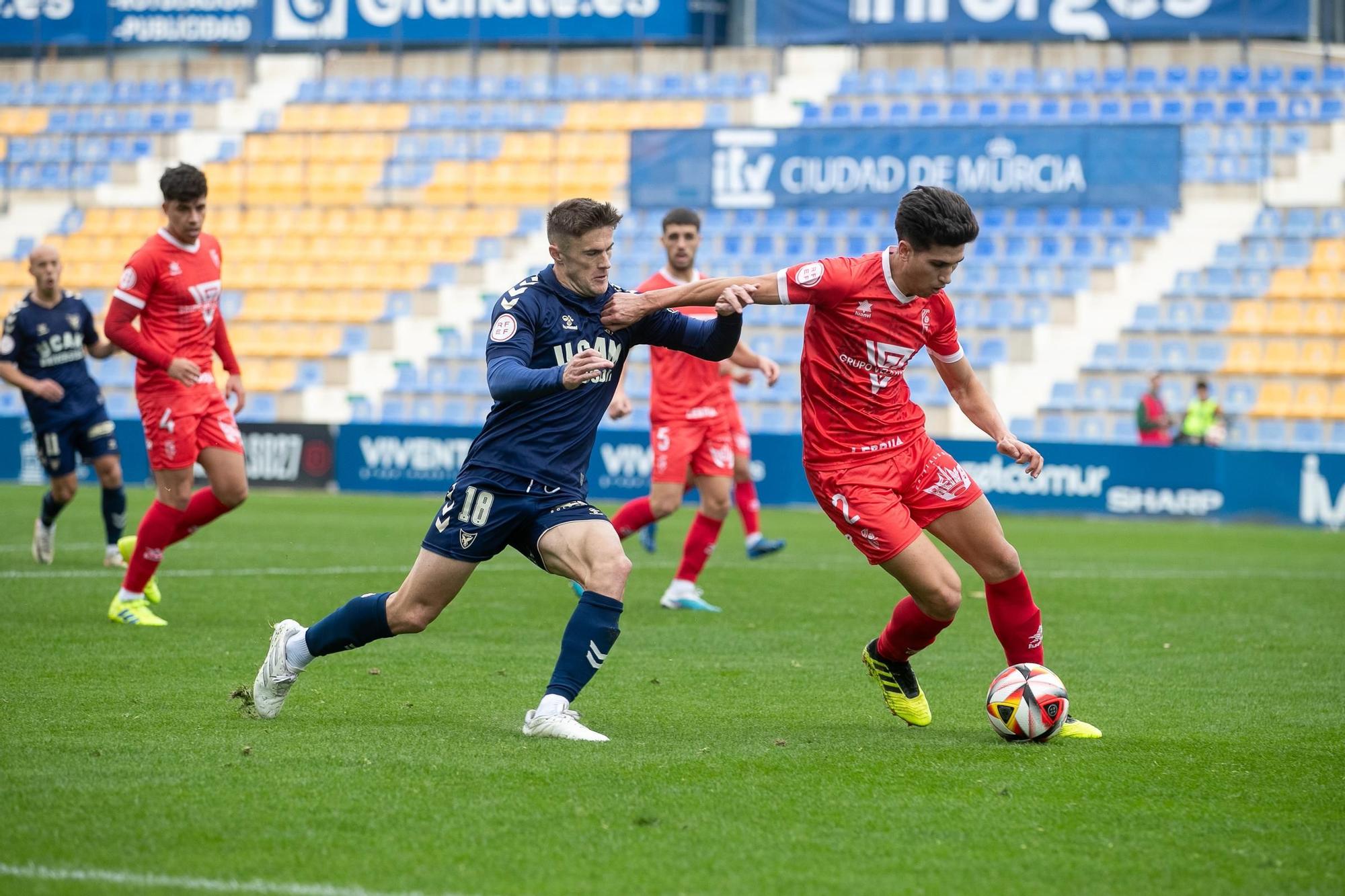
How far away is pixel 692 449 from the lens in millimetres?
10844

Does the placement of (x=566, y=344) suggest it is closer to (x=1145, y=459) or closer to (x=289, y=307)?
(x=1145, y=459)

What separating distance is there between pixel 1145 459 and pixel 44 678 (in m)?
16.6

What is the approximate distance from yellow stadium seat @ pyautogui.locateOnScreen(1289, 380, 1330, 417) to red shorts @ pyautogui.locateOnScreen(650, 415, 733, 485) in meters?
15.2

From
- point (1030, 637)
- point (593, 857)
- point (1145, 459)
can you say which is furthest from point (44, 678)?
point (1145, 459)

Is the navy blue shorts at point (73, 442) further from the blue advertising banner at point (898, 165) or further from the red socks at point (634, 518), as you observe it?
the blue advertising banner at point (898, 165)

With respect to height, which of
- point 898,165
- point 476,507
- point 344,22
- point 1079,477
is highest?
point 344,22

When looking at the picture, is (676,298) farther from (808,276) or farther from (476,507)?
(476,507)

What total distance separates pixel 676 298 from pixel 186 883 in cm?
288

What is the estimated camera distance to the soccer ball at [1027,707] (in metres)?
5.97

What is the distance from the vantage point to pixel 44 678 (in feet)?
22.9

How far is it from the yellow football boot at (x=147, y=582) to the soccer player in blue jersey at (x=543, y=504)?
347cm

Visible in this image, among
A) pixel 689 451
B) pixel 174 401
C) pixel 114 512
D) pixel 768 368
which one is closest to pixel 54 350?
pixel 114 512

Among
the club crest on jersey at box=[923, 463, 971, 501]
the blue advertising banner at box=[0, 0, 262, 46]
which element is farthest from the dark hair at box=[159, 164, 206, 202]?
the blue advertising banner at box=[0, 0, 262, 46]

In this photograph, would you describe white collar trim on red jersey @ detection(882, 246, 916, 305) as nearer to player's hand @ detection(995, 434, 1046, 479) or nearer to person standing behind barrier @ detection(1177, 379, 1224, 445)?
player's hand @ detection(995, 434, 1046, 479)
